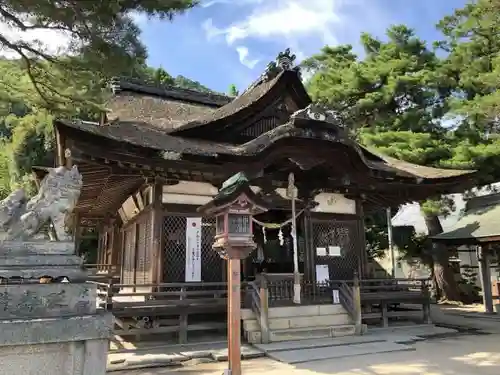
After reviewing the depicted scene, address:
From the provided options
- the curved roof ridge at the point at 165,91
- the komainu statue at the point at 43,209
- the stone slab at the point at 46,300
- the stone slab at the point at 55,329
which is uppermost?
the curved roof ridge at the point at 165,91

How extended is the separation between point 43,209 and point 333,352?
553 cm

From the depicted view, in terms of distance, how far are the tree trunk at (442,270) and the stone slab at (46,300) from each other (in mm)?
15631

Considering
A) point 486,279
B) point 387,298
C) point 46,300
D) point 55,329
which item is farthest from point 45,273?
point 486,279

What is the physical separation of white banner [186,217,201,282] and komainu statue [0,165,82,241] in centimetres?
509

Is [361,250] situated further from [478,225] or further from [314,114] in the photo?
[478,225]

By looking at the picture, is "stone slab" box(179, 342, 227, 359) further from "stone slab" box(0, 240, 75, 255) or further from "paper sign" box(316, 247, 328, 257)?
"stone slab" box(0, 240, 75, 255)

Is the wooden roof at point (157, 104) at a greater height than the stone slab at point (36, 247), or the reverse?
the wooden roof at point (157, 104)

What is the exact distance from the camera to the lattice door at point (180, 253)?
9312 millimetres

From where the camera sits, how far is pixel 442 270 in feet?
56.0

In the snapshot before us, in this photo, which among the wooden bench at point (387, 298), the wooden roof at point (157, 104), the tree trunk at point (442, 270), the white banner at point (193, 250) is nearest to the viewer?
the white banner at point (193, 250)

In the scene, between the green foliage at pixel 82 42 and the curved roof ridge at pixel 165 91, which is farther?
the curved roof ridge at pixel 165 91

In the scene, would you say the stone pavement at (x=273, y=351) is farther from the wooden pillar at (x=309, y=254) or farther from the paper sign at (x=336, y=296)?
the wooden pillar at (x=309, y=254)

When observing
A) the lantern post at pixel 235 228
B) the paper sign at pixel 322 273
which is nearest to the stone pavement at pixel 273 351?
the paper sign at pixel 322 273

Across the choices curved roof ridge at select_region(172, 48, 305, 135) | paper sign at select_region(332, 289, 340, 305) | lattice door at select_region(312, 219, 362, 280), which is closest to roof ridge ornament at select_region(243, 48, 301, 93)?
curved roof ridge at select_region(172, 48, 305, 135)
